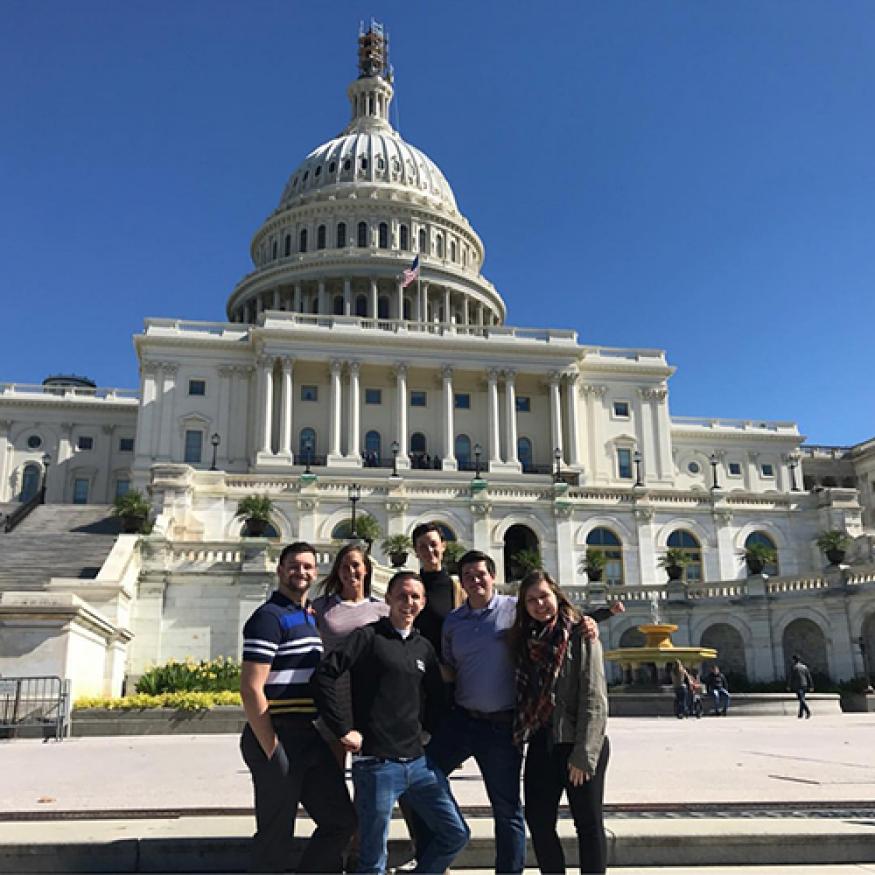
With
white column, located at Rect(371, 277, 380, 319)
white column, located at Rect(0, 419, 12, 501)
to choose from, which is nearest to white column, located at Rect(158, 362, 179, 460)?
white column, located at Rect(0, 419, 12, 501)

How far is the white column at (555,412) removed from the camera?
79375mm

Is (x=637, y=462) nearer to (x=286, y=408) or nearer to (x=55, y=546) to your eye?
(x=286, y=408)

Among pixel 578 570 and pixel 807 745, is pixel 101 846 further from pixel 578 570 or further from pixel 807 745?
pixel 578 570

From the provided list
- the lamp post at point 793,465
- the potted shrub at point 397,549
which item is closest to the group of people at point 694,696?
the potted shrub at point 397,549

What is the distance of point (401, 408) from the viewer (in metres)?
77.2

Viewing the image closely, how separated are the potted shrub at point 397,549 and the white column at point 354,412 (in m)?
27.5

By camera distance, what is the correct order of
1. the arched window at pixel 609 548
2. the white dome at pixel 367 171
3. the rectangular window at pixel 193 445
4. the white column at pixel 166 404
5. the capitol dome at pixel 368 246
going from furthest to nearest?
the white dome at pixel 367 171 → the capitol dome at pixel 368 246 → the rectangular window at pixel 193 445 → the white column at pixel 166 404 → the arched window at pixel 609 548

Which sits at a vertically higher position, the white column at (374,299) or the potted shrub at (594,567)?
the white column at (374,299)

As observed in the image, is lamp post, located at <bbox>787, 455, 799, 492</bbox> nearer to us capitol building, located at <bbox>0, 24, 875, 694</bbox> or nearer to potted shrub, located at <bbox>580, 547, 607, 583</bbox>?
us capitol building, located at <bbox>0, 24, 875, 694</bbox>

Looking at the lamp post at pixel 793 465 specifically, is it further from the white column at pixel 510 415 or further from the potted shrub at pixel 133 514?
the potted shrub at pixel 133 514

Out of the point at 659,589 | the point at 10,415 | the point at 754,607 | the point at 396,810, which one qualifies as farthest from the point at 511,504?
the point at 10,415

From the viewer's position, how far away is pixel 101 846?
777 cm

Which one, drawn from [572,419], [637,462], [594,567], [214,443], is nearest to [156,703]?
[594,567]

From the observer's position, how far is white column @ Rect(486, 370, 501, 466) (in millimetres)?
77875
